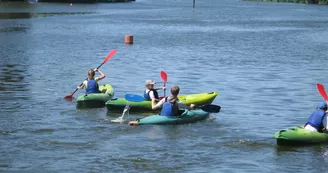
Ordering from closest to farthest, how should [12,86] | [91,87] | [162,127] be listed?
[162,127]
[91,87]
[12,86]

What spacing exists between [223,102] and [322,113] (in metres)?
8.25

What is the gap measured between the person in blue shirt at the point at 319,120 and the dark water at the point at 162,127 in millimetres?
505

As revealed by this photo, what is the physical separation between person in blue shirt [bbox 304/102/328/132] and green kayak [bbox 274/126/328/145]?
0.19m

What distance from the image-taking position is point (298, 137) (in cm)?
1873

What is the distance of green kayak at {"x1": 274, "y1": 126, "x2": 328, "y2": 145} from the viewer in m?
18.6

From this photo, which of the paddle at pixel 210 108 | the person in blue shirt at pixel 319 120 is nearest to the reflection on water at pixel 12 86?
the paddle at pixel 210 108

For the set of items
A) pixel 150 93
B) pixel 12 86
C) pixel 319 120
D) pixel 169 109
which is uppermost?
pixel 319 120

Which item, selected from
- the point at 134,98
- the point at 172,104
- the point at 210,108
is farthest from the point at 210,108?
the point at 134,98

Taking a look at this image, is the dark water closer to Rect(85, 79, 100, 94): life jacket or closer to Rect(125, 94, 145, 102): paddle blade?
Rect(125, 94, 145, 102): paddle blade

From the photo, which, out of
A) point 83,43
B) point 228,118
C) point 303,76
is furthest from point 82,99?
point 83,43

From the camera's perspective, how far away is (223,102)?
2681 cm

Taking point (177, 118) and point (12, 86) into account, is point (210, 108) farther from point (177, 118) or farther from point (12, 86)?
point (12, 86)

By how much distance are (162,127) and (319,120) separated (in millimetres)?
4773

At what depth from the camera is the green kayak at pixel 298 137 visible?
61.0 ft
